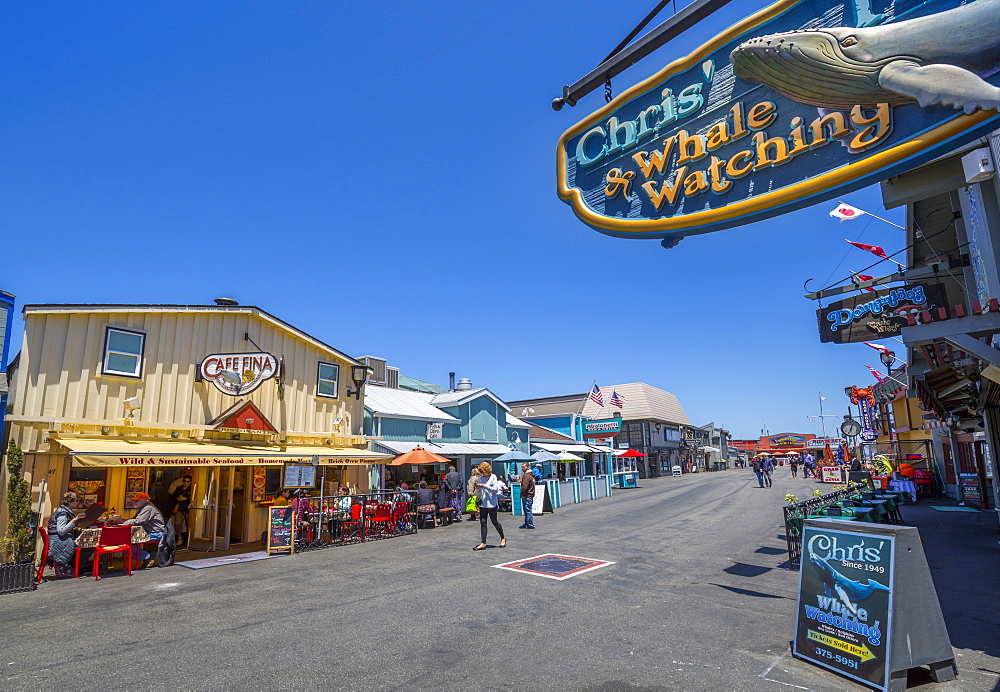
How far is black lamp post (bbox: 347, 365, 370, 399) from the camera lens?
17188 millimetres

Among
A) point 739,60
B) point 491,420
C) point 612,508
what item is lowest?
point 612,508

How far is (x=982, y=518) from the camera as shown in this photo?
14.2 metres

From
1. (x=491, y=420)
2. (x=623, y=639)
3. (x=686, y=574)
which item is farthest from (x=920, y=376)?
(x=491, y=420)

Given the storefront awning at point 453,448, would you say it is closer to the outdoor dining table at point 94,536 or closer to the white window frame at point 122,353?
the white window frame at point 122,353

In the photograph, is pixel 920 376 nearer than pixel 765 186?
No

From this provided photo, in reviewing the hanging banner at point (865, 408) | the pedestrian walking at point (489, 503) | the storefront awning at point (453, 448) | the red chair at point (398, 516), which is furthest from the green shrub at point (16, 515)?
the hanging banner at point (865, 408)

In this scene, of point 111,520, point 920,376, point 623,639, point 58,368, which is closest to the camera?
point 623,639

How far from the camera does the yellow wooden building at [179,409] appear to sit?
10625 mm

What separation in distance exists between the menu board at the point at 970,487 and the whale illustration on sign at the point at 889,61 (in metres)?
19.4

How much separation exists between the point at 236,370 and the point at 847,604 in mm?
12408

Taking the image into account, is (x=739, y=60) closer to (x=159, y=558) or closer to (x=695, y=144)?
(x=695, y=144)

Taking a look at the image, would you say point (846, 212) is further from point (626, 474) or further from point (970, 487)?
point (626, 474)

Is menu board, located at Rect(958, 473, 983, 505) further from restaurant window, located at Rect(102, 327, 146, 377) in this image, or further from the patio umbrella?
restaurant window, located at Rect(102, 327, 146, 377)

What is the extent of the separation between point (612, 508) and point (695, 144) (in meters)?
17.9
